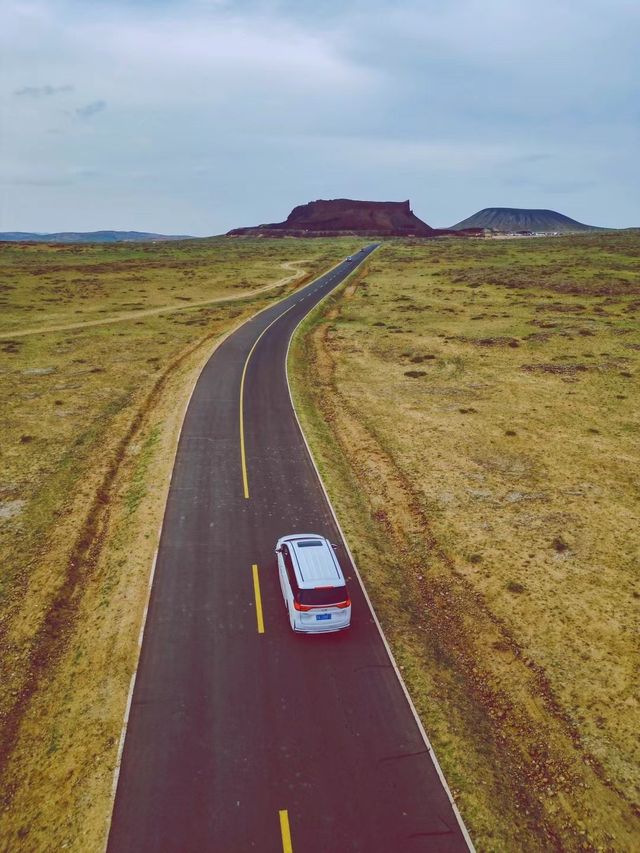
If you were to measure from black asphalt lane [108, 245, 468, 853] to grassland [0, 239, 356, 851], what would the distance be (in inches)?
40.4

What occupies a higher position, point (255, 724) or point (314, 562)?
point (314, 562)

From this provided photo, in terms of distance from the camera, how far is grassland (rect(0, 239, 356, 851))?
46.7 ft

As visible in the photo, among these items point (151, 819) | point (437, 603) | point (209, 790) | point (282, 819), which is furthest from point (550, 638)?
point (151, 819)

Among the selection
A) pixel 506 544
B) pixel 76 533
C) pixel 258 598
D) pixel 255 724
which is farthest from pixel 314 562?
pixel 76 533

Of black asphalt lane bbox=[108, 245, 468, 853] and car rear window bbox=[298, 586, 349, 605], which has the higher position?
car rear window bbox=[298, 586, 349, 605]

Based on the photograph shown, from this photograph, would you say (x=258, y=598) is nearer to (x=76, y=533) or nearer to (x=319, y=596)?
(x=319, y=596)

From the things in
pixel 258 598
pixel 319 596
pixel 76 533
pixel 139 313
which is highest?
pixel 139 313

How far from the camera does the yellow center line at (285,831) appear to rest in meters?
12.3

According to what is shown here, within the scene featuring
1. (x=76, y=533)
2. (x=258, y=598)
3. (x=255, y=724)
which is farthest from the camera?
(x=76, y=533)

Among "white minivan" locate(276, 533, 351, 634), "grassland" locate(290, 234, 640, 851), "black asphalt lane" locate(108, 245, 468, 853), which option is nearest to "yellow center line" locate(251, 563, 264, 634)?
"black asphalt lane" locate(108, 245, 468, 853)

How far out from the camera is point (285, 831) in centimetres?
1262

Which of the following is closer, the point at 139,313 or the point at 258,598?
the point at 258,598

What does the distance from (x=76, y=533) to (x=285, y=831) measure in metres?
16.6

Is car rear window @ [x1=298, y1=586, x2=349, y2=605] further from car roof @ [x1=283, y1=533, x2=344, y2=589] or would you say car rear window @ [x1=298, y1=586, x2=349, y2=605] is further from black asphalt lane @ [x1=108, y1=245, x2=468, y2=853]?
black asphalt lane @ [x1=108, y1=245, x2=468, y2=853]
